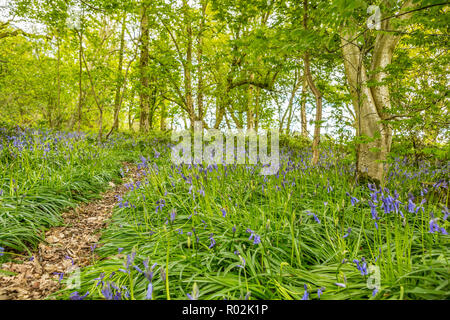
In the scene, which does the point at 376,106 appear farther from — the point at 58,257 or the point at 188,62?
the point at 188,62

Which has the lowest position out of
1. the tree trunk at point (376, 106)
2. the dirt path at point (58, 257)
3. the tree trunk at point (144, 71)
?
the dirt path at point (58, 257)

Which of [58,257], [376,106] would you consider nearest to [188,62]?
[376,106]

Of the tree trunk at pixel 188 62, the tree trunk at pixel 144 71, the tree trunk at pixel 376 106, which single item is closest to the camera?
the tree trunk at pixel 376 106

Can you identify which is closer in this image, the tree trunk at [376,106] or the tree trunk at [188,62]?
the tree trunk at [376,106]

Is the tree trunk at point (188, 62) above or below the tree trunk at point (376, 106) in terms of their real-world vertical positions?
above

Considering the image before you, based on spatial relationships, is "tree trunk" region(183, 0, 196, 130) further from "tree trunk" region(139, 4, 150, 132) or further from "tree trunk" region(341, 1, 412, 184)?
"tree trunk" region(341, 1, 412, 184)

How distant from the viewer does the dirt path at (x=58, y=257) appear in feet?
6.02

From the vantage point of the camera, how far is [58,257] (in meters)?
2.36

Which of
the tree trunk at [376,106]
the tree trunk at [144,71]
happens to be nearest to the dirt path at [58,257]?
the tree trunk at [376,106]

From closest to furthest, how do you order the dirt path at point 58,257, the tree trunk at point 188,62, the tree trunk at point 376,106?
the dirt path at point 58,257, the tree trunk at point 376,106, the tree trunk at point 188,62

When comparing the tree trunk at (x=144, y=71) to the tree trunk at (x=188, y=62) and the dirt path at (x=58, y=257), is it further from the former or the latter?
the dirt path at (x=58, y=257)

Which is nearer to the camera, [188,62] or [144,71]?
[188,62]
